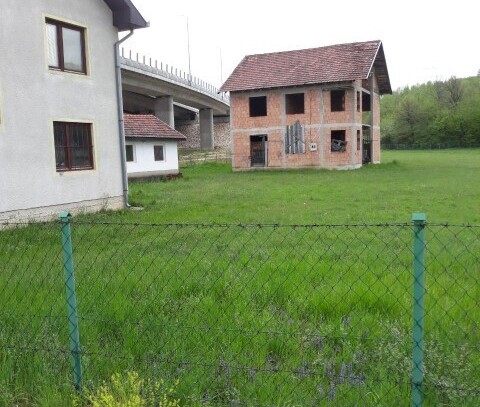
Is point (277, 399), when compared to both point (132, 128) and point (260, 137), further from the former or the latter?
point (260, 137)

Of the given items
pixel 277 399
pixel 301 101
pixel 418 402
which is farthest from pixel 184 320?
pixel 301 101

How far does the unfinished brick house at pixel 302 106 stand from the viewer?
31683 mm

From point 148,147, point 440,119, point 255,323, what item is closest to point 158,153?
point 148,147

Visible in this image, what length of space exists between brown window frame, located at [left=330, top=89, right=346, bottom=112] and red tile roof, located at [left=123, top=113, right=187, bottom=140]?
10953 mm

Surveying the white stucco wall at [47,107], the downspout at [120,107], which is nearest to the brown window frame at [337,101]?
the downspout at [120,107]

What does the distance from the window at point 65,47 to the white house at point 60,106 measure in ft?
0.08

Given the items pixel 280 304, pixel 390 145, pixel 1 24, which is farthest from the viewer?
pixel 390 145

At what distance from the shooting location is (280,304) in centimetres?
543

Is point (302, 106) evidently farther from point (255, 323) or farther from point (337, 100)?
point (255, 323)

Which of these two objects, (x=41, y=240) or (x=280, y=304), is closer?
(x=280, y=304)

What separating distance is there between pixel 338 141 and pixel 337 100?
3.87m

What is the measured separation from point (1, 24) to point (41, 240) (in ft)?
17.5

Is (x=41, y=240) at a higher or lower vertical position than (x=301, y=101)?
lower

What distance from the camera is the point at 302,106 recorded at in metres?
35.1
